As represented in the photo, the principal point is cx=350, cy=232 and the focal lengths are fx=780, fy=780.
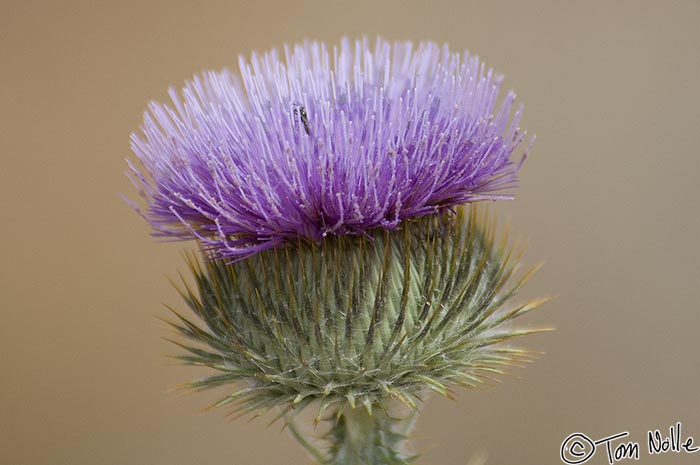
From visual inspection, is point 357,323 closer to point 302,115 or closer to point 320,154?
point 320,154

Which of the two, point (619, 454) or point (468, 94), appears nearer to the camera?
point (468, 94)

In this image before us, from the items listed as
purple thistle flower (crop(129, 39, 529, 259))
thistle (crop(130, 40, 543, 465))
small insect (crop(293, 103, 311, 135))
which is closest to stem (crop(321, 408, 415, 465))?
thistle (crop(130, 40, 543, 465))

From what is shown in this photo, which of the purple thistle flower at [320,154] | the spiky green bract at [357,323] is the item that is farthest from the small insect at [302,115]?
the spiky green bract at [357,323]

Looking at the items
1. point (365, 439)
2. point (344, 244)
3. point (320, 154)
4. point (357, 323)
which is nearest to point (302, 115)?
point (320, 154)

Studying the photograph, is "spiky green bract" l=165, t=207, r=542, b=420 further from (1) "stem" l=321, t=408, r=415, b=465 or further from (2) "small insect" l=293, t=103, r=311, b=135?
(2) "small insect" l=293, t=103, r=311, b=135

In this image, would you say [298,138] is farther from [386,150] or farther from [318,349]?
[318,349]

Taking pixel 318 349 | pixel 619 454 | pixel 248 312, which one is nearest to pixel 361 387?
pixel 318 349

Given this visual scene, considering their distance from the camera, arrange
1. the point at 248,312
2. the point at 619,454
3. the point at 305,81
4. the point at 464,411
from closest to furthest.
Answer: the point at 248,312 < the point at 305,81 < the point at 619,454 < the point at 464,411

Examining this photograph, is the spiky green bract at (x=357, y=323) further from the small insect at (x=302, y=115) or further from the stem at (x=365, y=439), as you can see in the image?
the small insect at (x=302, y=115)
